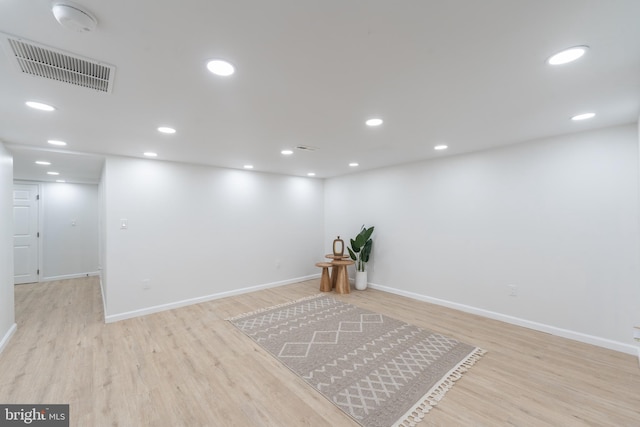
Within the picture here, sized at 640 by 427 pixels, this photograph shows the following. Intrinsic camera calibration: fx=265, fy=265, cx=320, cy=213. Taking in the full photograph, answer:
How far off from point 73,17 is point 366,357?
3079 mm

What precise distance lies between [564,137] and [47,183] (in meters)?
9.20

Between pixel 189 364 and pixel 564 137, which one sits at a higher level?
pixel 564 137

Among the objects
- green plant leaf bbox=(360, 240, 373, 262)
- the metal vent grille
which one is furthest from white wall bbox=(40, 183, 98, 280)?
green plant leaf bbox=(360, 240, 373, 262)

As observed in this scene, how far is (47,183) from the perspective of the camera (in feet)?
19.1

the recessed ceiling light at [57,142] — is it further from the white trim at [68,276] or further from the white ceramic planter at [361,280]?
the white ceramic planter at [361,280]

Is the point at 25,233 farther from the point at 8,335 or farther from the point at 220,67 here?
the point at 220,67

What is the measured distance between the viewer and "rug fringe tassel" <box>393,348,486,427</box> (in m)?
1.83

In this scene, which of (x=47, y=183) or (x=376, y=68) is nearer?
(x=376, y=68)

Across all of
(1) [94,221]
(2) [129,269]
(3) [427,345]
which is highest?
(1) [94,221]

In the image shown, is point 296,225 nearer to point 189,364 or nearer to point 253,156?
point 253,156

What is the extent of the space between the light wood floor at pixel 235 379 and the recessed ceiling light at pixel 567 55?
2.30 metres

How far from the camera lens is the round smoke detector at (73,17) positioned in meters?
1.04

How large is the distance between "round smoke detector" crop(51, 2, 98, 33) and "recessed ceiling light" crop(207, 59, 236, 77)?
0.50 meters

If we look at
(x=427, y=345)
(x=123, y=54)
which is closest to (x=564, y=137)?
(x=427, y=345)
